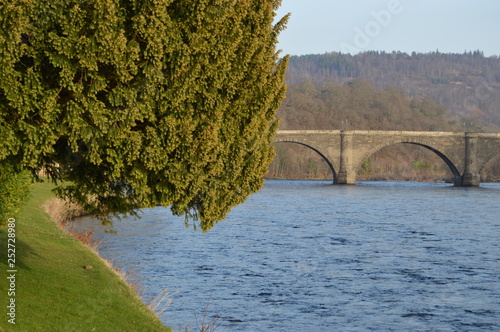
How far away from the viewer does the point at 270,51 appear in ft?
47.3

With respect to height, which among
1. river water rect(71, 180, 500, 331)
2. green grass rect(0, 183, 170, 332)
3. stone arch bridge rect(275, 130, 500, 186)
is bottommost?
river water rect(71, 180, 500, 331)

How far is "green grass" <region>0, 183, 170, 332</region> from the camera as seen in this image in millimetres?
12586

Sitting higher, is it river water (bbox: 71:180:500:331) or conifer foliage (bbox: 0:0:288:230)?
conifer foliage (bbox: 0:0:288:230)

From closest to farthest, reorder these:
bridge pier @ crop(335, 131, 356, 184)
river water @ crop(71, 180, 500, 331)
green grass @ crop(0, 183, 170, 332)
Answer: green grass @ crop(0, 183, 170, 332), river water @ crop(71, 180, 500, 331), bridge pier @ crop(335, 131, 356, 184)

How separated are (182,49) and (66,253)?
1041 cm

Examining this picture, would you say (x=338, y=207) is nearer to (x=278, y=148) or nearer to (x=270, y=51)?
(x=270, y=51)

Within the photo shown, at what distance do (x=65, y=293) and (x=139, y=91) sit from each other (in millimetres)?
5466

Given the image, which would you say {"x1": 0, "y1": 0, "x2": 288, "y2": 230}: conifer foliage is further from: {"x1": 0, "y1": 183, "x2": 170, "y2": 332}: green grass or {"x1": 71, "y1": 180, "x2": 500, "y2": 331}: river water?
{"x1": 71, "y1": 180, "x2": 500, "y2": 331}: river water

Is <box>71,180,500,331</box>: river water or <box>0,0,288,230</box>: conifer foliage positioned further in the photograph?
<box>71,180,500,331</box>: river water

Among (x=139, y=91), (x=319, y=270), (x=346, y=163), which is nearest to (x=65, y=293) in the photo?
(x=139, y=91)

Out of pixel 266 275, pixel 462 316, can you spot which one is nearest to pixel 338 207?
pixel 266 275

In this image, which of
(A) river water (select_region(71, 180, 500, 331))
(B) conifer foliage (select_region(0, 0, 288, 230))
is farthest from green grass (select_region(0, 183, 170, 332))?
(B) conifer foliage (select_region(0, 0, 288, 230))

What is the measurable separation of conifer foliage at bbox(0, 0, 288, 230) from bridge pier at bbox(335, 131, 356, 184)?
86.7 m

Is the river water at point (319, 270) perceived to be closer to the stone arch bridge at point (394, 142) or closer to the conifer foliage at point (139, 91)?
the conifer foliage at point (139, 91)
